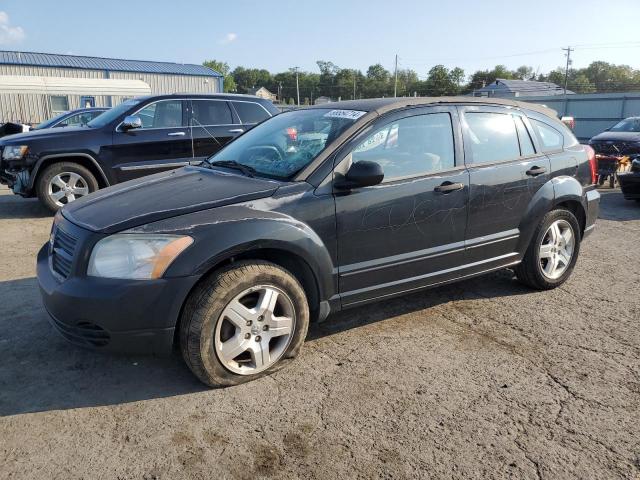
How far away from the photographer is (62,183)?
7559mm

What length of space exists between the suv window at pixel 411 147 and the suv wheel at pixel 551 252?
1261 mm

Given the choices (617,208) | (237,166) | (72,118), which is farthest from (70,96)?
(237,166)

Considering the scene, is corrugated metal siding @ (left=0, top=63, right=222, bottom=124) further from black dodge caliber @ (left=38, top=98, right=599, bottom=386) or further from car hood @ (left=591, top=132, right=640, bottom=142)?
black dodge caliber @ (left=38, top=98, right=599, bottom=386)

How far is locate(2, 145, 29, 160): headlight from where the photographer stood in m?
7.27

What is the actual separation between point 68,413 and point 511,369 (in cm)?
267

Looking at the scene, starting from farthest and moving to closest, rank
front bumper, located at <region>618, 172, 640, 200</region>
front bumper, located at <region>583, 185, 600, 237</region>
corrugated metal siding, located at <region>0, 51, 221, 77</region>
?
corrugated metal siding, located at <region>0, 51, 221, 77</region> → front bumper, located at <region>618, 172, 640, 200</region> → front bumper, located at <region>583, 185, 600, 237</region>

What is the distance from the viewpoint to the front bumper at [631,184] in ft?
29.8

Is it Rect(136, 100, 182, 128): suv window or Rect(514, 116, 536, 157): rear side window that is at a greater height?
Rect(136, 100, 182, 128): suv window

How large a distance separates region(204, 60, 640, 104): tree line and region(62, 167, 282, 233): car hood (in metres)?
76.7

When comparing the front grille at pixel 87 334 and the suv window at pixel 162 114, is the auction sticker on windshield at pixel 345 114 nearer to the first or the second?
the front grille at pixel 87 334

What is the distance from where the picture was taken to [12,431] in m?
2.57

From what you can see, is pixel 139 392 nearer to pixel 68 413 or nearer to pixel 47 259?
pixel 68 413

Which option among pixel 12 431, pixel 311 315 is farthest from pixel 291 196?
pixel 12 431

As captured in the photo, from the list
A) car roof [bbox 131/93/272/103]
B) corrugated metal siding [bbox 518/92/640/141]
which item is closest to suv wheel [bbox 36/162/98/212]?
car roof [bbox 131/93/272/103]
